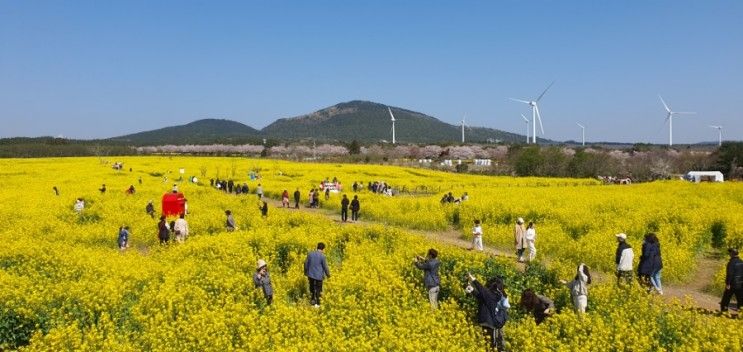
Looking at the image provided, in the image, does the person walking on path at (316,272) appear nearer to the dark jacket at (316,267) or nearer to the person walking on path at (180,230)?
the dark jacket at (316,267)

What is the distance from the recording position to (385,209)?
1248 inches

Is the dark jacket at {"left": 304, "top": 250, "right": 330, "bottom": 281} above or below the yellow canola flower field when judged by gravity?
above

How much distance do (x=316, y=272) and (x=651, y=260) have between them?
846 centimetres

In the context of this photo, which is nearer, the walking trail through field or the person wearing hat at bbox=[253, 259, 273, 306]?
the person wearing hat at bbox=[253, 259, 273, 306]

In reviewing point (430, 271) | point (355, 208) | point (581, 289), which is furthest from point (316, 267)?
point (355, 208)

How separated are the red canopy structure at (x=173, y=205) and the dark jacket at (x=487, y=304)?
15991 mm

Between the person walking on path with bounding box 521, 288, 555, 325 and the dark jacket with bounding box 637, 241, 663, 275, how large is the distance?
3934 mm

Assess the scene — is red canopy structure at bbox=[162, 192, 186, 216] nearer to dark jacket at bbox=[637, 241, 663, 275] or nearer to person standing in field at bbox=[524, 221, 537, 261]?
person standing in field at bbox=[524, 221, 537, 261]

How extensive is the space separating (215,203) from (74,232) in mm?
11104

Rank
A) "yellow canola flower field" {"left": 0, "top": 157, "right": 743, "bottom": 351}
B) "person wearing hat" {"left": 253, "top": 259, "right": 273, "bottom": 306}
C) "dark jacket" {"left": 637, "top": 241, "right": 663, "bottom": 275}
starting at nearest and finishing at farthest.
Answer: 1. "yellow canola flower field" {"left": 0, "top": 157, "right": 743, "bottom": 351}
2. "person wearing hat" {"left": 253, "top": 259, "right": 273, "bottom": 306}
3. "dark jacket" {"left": 637, "top": 241, "right": 663, "bottom": 275}


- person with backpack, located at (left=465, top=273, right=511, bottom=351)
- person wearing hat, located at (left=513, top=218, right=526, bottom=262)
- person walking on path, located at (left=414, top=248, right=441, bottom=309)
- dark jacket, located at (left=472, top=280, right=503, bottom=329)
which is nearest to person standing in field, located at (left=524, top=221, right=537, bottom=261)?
person wearing hat, located at (left=513, top=218, right=526, bottom=262)

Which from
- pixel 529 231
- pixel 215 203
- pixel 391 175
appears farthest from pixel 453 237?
pixel 391 175

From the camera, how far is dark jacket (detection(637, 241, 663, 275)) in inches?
563

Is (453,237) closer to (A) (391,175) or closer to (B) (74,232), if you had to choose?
(B) (74,232)
